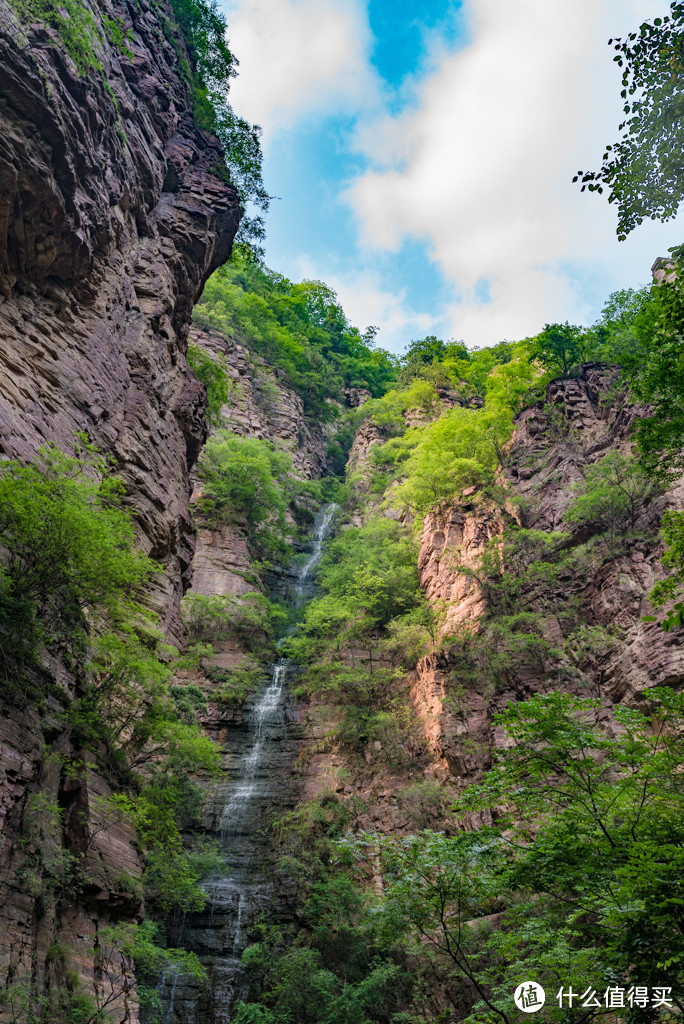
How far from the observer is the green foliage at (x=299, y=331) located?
46.0 meters

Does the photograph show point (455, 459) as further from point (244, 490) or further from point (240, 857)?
point (240, 857)

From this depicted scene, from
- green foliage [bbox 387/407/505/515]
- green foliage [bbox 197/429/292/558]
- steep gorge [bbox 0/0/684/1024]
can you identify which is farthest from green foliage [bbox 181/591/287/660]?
green foliage [bbox 387/407/505/515]

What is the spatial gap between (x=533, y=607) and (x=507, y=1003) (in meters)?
13.3

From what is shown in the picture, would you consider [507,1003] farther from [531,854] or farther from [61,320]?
[61,320]

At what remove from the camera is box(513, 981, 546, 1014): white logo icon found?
29.2ft

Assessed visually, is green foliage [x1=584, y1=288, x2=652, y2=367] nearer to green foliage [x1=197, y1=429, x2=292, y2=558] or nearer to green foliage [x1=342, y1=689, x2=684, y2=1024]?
green foliage [x1=197, y1=429, x2=292, y2=558]

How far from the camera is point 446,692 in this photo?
2162cm

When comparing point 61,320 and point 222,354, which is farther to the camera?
point 222,354

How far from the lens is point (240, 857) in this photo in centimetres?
1978

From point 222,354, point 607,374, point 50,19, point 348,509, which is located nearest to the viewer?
point 50,19

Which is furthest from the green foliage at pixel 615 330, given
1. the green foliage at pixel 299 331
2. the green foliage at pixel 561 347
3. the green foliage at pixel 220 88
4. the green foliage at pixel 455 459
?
the green foliage at pixel 299 331

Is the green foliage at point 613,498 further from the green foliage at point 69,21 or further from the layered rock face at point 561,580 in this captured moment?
the green foliage at point 69,21

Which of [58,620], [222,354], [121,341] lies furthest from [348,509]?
[58,620]

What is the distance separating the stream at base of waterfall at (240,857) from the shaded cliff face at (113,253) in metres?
8.14
